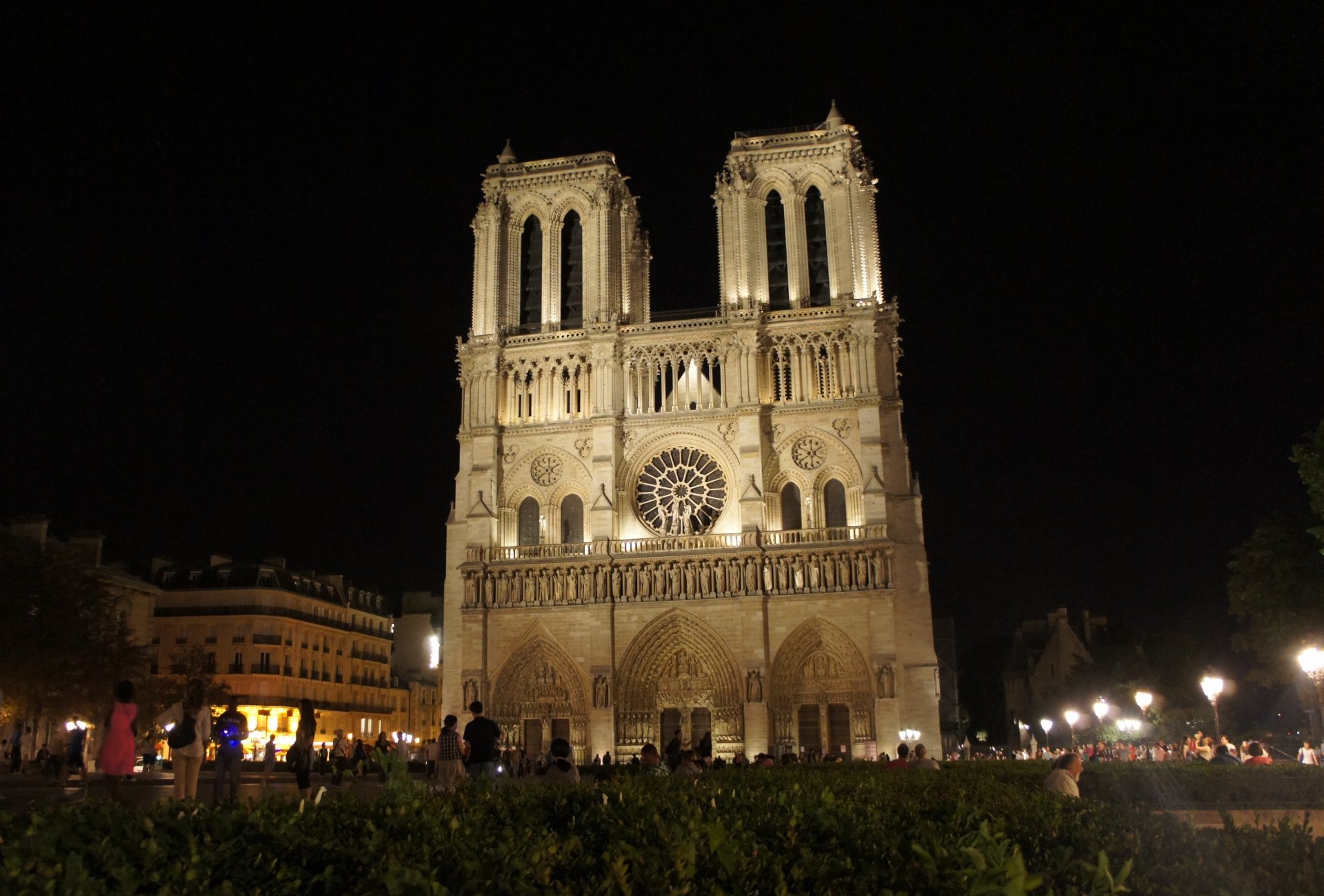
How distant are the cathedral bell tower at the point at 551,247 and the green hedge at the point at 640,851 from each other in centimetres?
3514

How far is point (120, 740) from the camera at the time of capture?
11.0 metres

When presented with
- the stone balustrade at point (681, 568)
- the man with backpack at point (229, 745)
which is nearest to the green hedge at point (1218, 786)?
the man with backpack at point (229, 745)

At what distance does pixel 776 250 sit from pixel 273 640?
2772 cm

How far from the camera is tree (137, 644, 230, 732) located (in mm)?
34688

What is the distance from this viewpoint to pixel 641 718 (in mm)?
36938

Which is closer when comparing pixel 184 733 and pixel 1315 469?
pixel 184 733

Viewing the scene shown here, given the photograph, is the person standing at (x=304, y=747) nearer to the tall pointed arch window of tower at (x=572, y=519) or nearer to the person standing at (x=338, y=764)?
the person standing at (x=338, y=764)

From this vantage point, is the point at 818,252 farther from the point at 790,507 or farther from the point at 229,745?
the point at 229,745

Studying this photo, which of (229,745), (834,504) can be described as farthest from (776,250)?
(229,745)

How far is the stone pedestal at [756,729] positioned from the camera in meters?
35.4

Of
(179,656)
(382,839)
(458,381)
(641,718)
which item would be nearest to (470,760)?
(382,839)

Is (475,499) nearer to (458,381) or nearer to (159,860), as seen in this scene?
(458,381)

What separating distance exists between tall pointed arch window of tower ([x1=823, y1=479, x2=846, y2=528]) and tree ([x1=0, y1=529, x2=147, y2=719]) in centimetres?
2093

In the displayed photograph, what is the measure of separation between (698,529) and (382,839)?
34.7 m
